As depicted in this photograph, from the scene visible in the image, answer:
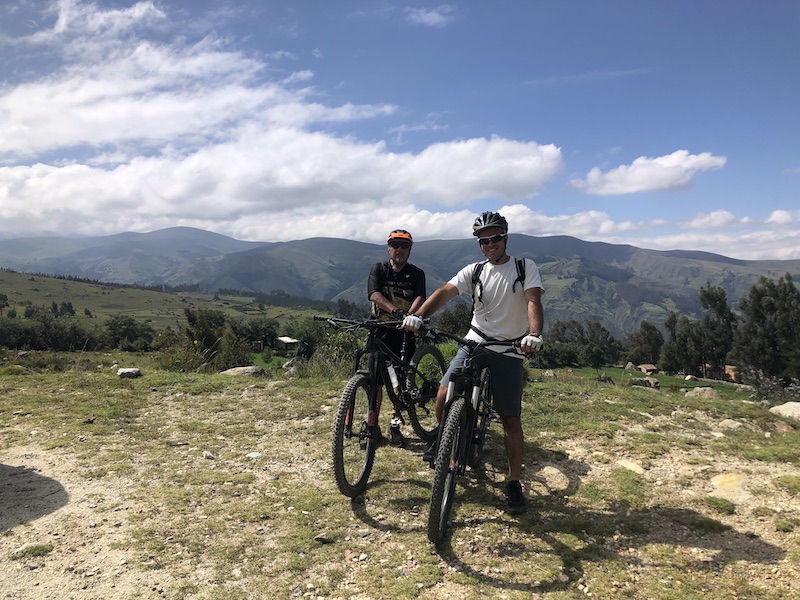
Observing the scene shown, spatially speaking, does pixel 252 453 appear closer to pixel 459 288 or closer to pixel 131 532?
pixel 131 532

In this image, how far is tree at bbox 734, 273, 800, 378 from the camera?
48375 mm

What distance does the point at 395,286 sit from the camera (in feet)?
19.3

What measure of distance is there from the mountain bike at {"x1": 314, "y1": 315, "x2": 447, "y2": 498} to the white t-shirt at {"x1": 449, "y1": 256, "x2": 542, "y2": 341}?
2.08 feet

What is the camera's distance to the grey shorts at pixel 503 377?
4.37 meters

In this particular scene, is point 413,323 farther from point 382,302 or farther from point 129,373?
point 129,373

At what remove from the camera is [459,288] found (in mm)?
4652

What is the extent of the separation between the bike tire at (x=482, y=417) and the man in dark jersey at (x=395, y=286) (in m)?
1.44

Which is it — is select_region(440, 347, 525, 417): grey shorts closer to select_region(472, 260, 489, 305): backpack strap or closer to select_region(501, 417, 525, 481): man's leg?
select_region(501, 417, 525, 481): man's leg

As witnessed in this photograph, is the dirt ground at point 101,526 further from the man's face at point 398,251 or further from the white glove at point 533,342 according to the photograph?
the man's face at point 398,251

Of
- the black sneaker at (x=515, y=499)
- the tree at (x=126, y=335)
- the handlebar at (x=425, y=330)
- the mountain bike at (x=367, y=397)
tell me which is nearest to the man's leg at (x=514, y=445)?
the black sneaker at (x=515, y=499)

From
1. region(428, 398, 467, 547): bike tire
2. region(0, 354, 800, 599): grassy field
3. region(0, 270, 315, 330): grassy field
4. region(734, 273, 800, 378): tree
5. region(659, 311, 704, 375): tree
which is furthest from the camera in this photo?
region(0, 270, 315, 330): grassy field

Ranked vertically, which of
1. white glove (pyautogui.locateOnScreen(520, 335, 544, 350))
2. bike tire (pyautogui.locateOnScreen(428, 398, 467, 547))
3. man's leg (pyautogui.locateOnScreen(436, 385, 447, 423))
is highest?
white glove (pyautogui.locateOnScreen(520, 335, 544, 350))

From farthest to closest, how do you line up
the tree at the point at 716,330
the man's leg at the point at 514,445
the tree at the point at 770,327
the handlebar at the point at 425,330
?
1. the tree at the point at 716,330
2. the tree at the point at 770,327
3. the man's leg at the point at 514,445
4. the handlebar at the point at 425,330

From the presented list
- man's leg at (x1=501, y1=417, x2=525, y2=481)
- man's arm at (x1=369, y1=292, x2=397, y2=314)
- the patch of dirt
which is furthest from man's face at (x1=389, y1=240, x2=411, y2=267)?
the patch of dirt
